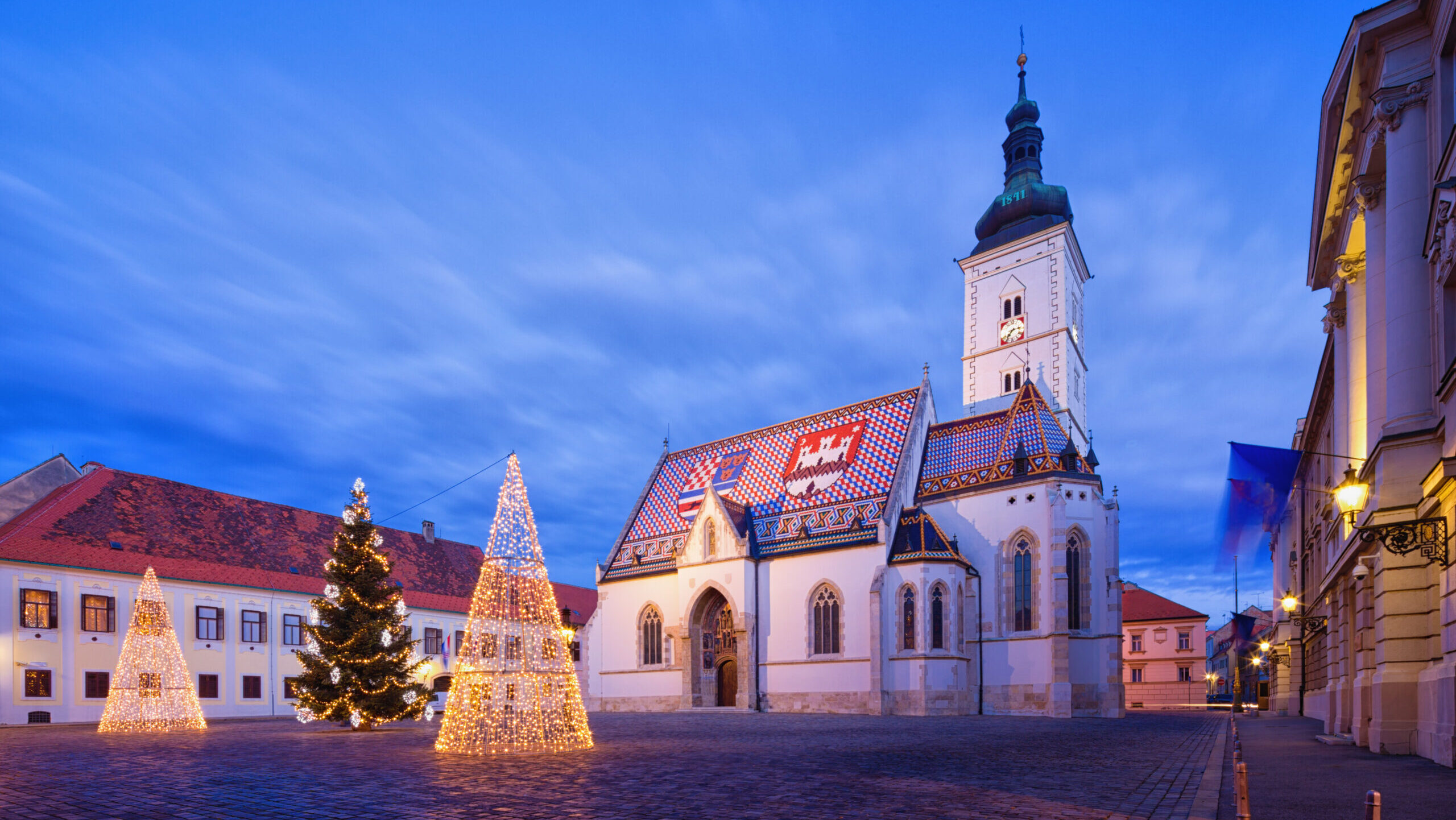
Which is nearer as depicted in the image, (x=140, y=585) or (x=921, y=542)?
(x=140, y=585)

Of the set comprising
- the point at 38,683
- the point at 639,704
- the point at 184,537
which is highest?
the point at 184,537

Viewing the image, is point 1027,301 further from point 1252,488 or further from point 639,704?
point 1252,488

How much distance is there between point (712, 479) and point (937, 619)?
1482 cm

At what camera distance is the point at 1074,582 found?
1345 inches

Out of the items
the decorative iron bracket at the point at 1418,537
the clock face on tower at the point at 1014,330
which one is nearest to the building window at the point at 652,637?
the clock face on tower at the point at 1014,330

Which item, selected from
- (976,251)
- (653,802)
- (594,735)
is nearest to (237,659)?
(594,735)

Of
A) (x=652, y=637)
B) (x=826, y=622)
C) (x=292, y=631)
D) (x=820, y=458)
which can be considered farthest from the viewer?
(x=652, y=637)

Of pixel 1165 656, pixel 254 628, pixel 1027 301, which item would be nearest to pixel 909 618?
pixel 1027 301

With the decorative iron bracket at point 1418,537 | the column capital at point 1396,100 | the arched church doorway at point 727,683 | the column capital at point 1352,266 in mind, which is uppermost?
the column capital at point 1396,100

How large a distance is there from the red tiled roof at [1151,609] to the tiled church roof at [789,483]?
113 feet

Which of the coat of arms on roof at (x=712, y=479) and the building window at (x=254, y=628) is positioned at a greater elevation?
the coat of arms on roof at (x=712, y=479)

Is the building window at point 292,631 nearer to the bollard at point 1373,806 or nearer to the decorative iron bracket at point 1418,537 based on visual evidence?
the decorative iron bracket at point 1418,537

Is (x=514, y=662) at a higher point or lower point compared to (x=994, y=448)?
lower

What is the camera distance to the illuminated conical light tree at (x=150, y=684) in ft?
78.9
